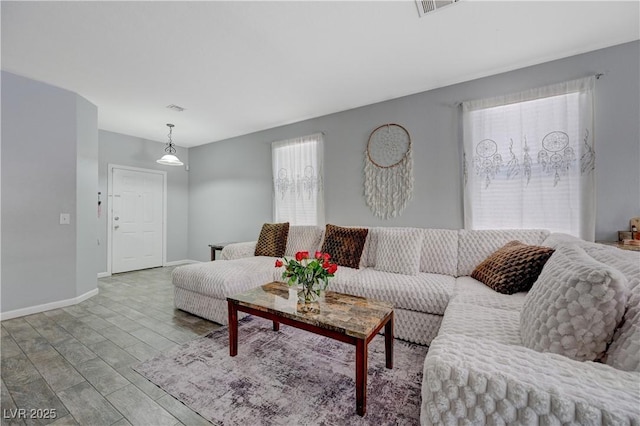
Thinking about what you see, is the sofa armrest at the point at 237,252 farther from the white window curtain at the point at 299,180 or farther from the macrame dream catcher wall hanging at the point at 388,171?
the macrame dream catcher wall hanging at the point at 388,171

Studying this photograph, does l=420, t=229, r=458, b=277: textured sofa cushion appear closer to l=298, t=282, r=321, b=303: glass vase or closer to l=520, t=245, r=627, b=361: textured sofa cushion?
l=298, t=282, r=321, b=303: glass vase

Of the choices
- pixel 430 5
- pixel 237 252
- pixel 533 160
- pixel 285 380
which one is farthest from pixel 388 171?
pixel 285 380

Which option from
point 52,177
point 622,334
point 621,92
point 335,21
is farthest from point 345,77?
point 52,177

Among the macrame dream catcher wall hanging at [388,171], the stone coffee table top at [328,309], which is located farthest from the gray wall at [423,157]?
the stone coffee table top at [328,309]

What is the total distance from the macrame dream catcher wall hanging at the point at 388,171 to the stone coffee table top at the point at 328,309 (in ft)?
5.19

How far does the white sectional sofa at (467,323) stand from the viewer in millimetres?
648

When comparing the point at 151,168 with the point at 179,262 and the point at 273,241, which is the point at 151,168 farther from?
the point at 273,241

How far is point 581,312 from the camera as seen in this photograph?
2.85 feet

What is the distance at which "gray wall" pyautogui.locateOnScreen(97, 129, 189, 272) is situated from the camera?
4324 millimetres

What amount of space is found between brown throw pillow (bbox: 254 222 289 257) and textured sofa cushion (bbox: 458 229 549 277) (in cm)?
213

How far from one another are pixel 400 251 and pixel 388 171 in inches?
42.0

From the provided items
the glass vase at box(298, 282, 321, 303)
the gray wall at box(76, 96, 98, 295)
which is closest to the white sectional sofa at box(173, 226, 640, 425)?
the glass vase at box(298, 282, 321, 303)

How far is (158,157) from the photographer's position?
504 centimetres

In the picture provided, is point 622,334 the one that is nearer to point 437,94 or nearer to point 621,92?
point 621,92
